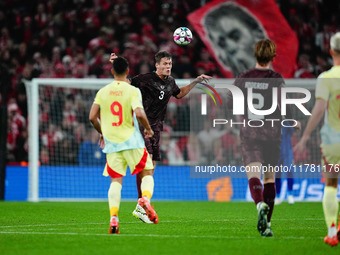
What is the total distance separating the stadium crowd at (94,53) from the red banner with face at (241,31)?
575 millimetres

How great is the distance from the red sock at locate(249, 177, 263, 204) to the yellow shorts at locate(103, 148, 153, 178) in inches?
50.6

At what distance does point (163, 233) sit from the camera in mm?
7848

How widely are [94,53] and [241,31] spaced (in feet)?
14.1

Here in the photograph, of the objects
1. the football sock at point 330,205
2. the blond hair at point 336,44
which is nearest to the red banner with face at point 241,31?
the blond hair at point 336,44

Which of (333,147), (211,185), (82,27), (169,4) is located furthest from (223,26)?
(333,147)

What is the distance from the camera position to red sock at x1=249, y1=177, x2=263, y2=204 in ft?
24.6

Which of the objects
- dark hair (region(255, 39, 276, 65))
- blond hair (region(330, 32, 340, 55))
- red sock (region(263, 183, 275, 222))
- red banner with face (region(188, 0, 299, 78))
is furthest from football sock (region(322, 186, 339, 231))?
red banner with face (region(188, 0, 299, 78))

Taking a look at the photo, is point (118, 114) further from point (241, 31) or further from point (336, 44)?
point (241, 31)

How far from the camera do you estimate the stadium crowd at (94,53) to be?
17047 mm

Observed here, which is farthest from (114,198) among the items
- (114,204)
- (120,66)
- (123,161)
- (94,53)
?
(94,53)

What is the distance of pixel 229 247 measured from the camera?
6.50 meters

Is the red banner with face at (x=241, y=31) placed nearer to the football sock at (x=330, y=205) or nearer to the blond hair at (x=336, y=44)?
the blond hair at (x=336, y=44)

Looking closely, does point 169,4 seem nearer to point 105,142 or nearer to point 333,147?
point 105,142

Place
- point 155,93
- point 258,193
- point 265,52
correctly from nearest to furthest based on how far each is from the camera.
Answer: point 258,193 < point 265,52 < point 155,93
